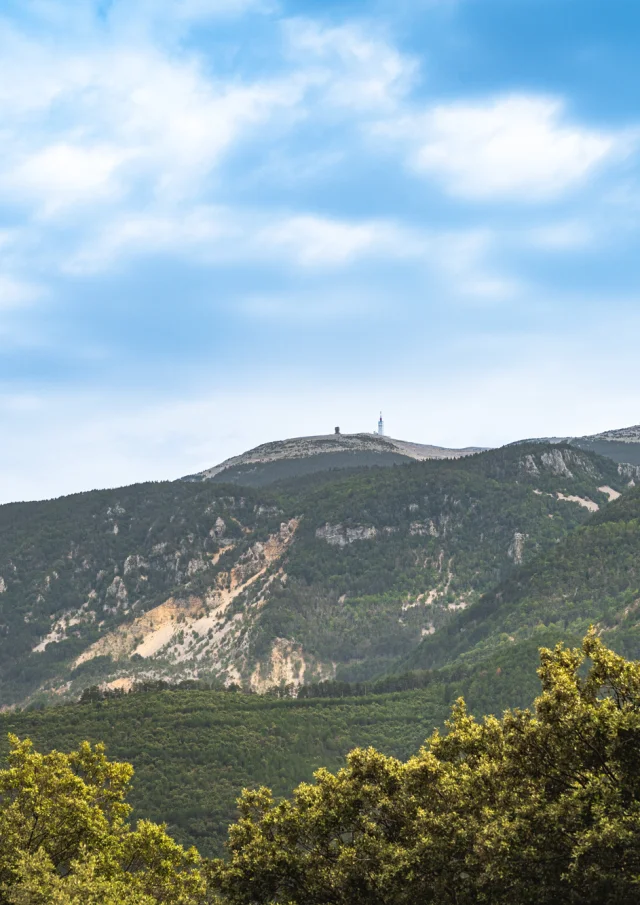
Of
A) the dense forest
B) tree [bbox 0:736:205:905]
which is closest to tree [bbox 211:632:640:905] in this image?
the dense forest

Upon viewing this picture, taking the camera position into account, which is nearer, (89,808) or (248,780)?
(89,808)

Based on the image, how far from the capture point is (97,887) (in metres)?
44.6

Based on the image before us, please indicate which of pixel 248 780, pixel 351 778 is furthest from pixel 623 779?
pixel 248 780

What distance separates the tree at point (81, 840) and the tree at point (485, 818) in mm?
5578

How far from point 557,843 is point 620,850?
9.37 feet

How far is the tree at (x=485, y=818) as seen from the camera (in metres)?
37.4

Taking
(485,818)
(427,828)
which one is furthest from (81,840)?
(485,818)

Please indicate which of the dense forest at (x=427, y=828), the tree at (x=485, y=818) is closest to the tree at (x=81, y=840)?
the dense forest at (x=427, y=828)

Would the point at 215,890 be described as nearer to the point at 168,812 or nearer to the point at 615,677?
the point at 615,677

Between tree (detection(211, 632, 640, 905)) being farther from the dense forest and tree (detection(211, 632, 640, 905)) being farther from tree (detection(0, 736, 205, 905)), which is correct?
tree (detection(0, 736, 205, 905))

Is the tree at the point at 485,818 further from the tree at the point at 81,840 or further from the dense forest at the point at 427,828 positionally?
the tree at the point at 81,840

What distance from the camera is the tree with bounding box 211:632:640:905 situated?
37406 millimetres

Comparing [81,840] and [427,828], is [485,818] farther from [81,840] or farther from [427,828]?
[81,840]

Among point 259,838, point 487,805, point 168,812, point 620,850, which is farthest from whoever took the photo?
point 168,812
